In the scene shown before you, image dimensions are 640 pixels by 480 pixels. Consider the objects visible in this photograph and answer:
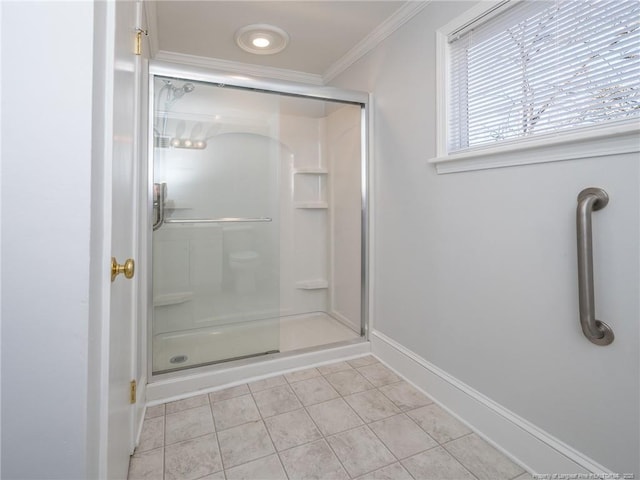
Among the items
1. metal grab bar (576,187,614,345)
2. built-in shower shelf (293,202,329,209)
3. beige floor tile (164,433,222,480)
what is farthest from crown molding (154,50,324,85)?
beige floor tile (164,433,222,480)

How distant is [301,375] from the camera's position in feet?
6.64

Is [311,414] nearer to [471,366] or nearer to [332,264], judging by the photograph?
[471,366]

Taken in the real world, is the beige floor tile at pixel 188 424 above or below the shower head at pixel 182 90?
below

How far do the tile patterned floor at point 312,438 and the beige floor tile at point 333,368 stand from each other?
15 cm

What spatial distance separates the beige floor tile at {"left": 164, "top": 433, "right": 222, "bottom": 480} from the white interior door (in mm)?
162

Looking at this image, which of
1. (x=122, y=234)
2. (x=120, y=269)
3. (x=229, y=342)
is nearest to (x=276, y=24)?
(x=122, y=234)

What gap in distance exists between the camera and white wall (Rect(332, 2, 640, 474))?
1054 mm

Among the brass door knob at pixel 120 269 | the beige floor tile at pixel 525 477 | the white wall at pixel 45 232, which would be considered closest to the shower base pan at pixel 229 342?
the brass door knob at pixel 120 269

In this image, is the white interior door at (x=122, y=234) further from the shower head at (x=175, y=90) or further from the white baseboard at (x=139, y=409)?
the shower head at (x=175, y=90)

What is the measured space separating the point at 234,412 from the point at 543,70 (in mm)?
2035

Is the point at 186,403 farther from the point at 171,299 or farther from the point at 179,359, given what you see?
the point at 171,299

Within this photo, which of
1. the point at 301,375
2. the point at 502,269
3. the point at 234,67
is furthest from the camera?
the point at 234,67

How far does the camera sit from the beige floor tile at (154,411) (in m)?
1.63

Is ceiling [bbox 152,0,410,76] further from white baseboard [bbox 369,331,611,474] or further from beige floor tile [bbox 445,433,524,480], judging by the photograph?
beige floor tile [bbox 445,433,524,480]
